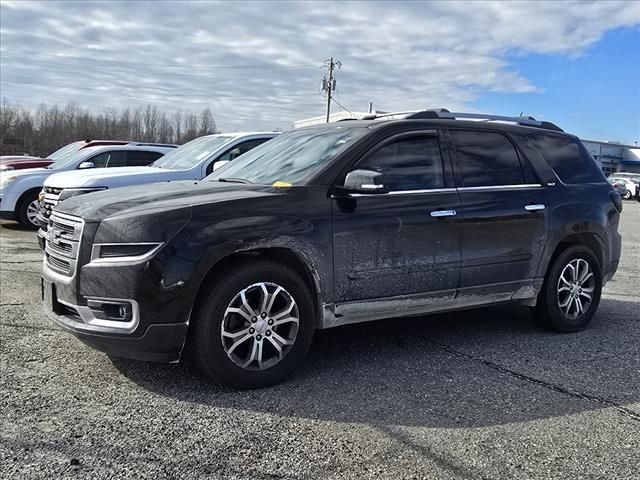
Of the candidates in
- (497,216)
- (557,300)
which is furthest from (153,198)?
(557,300)

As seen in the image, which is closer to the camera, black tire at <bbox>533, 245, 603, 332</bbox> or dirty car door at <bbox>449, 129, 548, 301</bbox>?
dirty car door at <bbox>449, 129, 548, 301</bbox>

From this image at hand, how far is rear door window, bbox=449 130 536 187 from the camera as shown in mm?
4973

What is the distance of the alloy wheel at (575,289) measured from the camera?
18.2ft

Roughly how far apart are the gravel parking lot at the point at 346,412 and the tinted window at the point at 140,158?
715cm

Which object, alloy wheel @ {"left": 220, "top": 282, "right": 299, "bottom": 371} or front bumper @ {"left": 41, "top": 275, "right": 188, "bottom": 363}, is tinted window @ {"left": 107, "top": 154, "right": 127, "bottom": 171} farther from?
alloy wheel @ {"left": 220, "top": 282, "right": 299, "bottom": 371}

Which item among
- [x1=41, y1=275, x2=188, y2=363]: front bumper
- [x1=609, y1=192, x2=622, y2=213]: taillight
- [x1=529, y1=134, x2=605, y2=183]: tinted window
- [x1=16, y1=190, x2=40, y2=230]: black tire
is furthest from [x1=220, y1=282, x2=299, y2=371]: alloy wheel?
[x1=16, y1=190, x2=40, y2=230]: black tire

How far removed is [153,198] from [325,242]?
1204 mm

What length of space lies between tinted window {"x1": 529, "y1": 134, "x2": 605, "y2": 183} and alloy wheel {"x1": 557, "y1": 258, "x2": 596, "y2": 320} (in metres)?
0.80

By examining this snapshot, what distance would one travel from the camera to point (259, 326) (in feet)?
13.0

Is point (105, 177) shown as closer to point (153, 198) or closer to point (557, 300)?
point (153, 198)

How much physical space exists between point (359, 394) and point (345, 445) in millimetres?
731

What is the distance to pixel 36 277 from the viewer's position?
723 cm

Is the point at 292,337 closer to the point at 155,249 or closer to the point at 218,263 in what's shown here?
the point at 218,263

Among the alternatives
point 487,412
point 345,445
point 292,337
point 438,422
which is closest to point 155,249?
point 292,337
